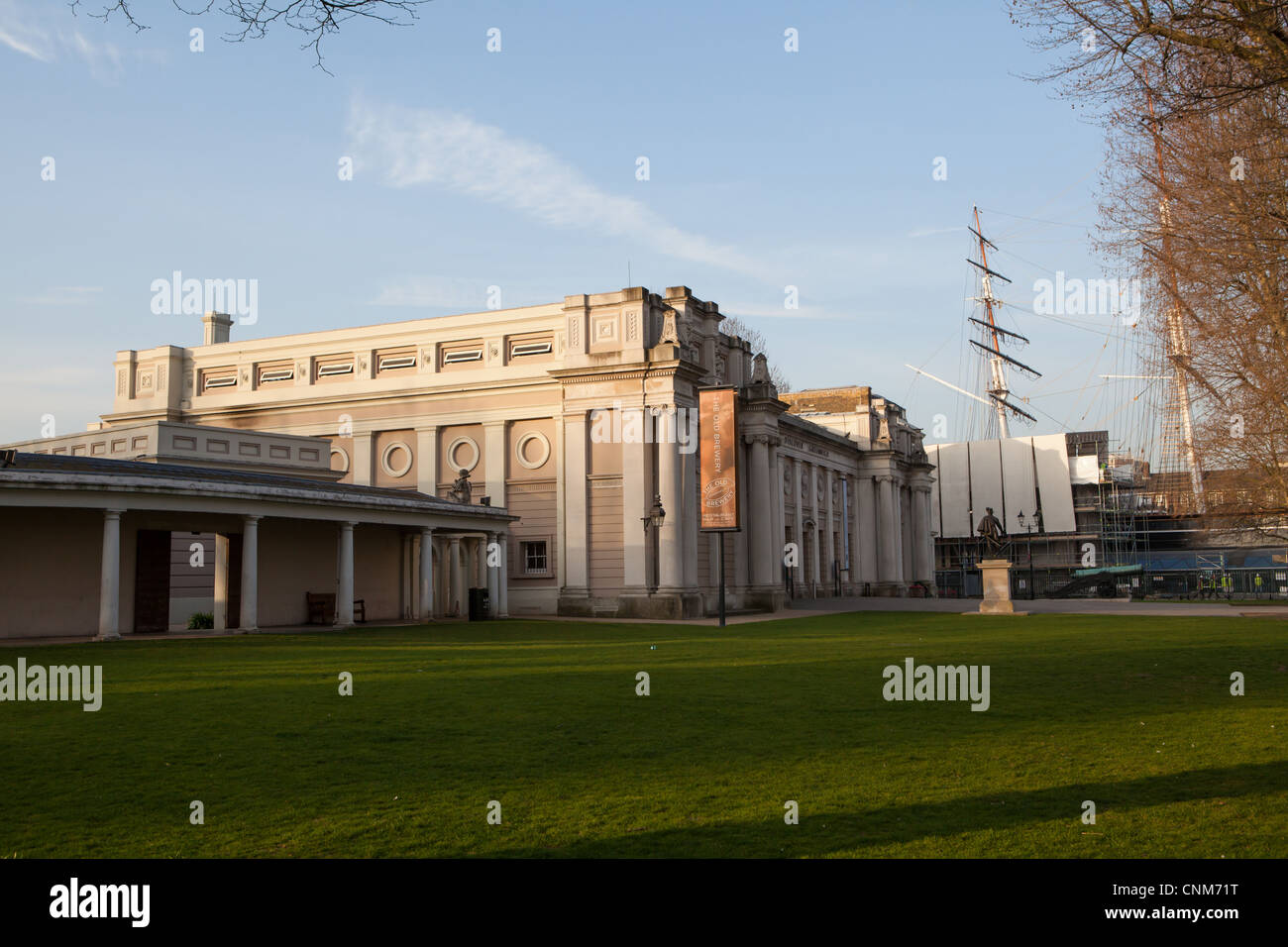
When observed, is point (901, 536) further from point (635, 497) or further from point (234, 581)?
point (234, 581)

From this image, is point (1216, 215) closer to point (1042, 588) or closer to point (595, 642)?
point (595, 642)

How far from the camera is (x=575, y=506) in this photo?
46781 mm

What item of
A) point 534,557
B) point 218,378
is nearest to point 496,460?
point 534,557

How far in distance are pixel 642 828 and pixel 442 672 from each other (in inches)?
482

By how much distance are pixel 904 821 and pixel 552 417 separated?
4139 cm

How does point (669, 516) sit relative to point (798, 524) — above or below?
below

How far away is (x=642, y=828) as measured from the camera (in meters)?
7.94

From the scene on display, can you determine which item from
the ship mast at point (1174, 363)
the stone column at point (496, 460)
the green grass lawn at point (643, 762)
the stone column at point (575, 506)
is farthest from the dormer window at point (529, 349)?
the green grass lawn at point (643, 762)

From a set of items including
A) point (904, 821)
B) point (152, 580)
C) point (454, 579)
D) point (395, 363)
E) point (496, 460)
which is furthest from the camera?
point (395, 363)

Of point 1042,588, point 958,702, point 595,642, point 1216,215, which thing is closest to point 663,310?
point 595,642

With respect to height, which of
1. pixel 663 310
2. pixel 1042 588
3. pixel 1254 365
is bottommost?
pixel 1042 588

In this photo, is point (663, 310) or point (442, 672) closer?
point (442, 672)

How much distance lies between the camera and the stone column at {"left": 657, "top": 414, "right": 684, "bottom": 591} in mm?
44656

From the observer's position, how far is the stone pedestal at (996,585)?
4603 cm
